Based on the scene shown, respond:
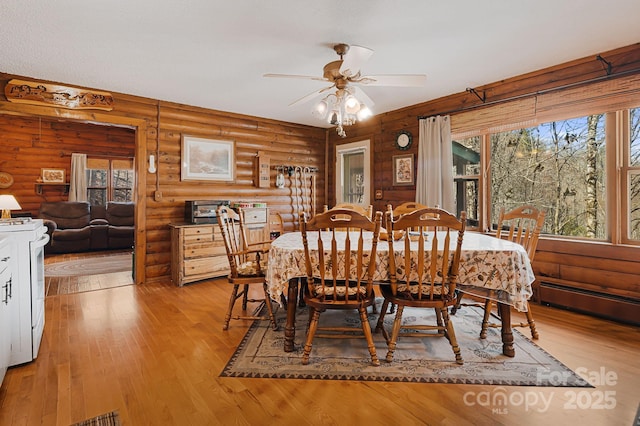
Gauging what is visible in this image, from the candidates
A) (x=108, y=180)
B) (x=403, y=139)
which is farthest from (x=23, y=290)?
(x=108, y=180)

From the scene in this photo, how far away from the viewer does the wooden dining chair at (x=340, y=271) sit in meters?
2.05

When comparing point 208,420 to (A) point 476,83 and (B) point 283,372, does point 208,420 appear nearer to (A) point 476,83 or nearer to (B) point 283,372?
(B) point 283,372

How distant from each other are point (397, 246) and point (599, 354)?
1.62m

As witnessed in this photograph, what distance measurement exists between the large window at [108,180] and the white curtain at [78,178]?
18cm

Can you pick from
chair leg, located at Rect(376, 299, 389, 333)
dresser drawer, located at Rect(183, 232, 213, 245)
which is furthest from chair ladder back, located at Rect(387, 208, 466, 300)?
dresser drawer, located at Rect(183, 232, 213, 245)

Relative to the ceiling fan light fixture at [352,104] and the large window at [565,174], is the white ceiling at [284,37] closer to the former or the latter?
the ceiling fan light fixture at [352,104]

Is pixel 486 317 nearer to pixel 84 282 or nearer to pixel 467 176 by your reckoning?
pixel 467 176

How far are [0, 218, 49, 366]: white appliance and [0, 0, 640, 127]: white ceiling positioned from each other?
1.58 meters

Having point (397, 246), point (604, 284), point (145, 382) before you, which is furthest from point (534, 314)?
point (145, 382)

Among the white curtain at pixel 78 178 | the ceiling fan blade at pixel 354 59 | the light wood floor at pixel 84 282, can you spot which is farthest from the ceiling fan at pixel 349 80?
the white curtain at pixel 78 178

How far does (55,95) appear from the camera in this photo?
371 centimetres

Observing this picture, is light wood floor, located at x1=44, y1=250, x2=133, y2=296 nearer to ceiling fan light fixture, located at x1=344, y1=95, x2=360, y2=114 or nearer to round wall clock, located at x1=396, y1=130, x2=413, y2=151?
ceiling fan light fixture, located at x1=344, y1=95, x2=360, y2=114

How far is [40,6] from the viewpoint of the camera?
7.48ft

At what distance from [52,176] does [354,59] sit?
774cm
